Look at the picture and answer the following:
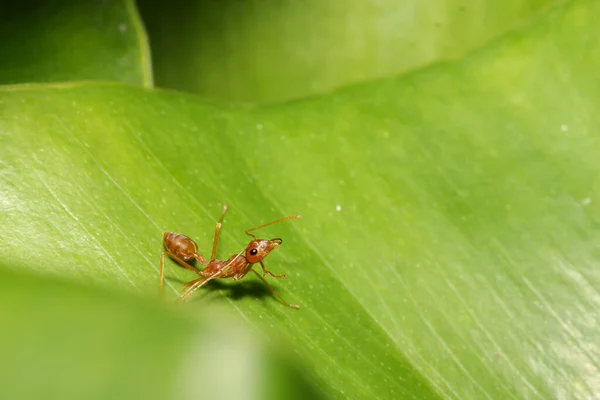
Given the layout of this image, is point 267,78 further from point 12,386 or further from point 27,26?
point 12,386

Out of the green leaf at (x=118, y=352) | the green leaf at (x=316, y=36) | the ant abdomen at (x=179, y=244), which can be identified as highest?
the green leaf at (x=316, y=36)

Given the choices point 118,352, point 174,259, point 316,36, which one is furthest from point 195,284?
point 316,36

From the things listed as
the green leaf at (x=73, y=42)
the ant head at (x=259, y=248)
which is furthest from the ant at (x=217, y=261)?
the green leaf at (x=73, y=42)

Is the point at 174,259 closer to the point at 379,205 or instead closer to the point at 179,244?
the point at 179,244

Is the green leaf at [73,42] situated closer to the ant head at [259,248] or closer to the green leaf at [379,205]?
the green leaf at [379,205]

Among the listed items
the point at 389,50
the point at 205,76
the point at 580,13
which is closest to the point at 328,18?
the point at 389,50

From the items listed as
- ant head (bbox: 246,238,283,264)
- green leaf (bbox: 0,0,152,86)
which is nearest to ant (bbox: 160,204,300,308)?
ant head (bbox: 246,238,283,264)
